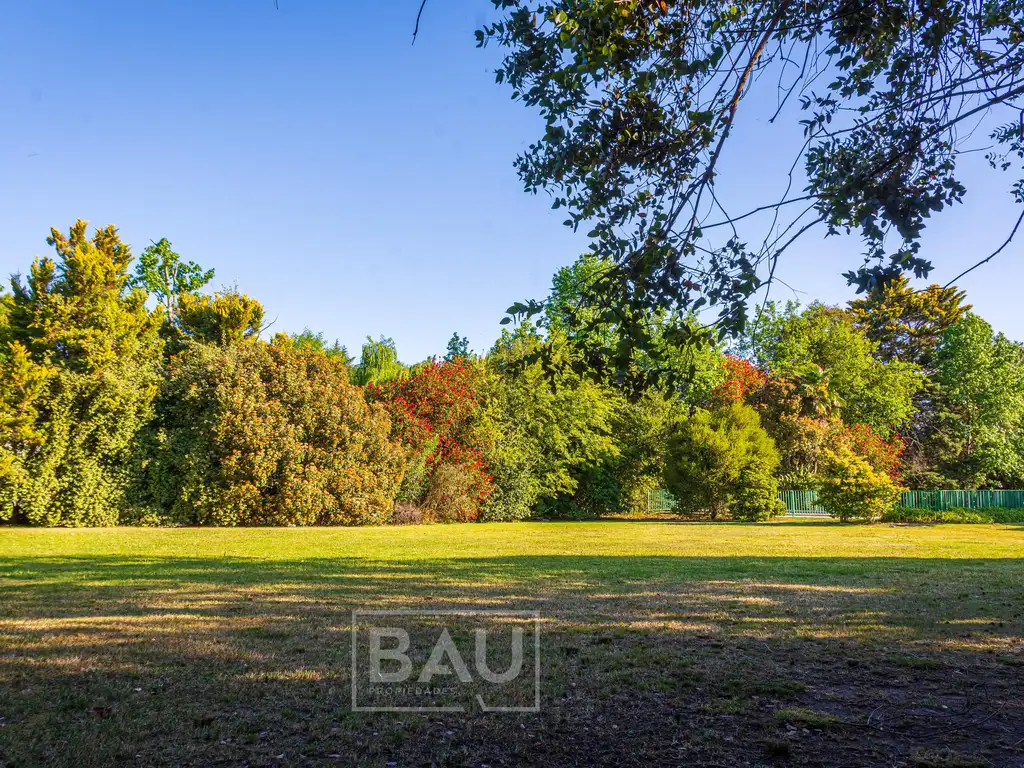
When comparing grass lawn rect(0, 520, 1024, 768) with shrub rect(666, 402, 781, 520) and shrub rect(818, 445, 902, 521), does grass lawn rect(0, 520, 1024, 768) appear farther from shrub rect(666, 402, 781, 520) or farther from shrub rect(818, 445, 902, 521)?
shrub rect(666, 402, 781, 520)

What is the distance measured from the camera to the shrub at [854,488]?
22.8 meters

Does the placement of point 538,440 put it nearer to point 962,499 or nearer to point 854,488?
point 854,488

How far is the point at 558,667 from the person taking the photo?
4.38 meters

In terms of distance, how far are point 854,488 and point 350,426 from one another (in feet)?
56.4

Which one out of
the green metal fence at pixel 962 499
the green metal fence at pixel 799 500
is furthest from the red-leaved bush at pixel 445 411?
the green metal fence at pixel 799 500

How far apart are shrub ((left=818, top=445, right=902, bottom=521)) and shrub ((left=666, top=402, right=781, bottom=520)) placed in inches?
114

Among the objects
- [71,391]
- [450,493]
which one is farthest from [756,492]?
[71,391]

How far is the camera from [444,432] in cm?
2488

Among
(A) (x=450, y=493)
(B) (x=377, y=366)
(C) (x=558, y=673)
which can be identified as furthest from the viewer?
(B) (x=377, y=366)

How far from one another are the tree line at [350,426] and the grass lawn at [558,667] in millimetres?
5924

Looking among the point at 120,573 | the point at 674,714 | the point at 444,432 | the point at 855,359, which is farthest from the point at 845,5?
the point at 855,359

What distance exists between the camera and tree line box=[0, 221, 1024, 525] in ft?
63.0

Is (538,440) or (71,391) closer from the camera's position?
(71,391)

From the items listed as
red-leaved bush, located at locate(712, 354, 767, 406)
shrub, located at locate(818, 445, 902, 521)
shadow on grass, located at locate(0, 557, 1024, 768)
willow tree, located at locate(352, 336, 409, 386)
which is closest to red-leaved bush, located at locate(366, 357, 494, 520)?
willow tree, located at locate(352, 336, 409, 386)
